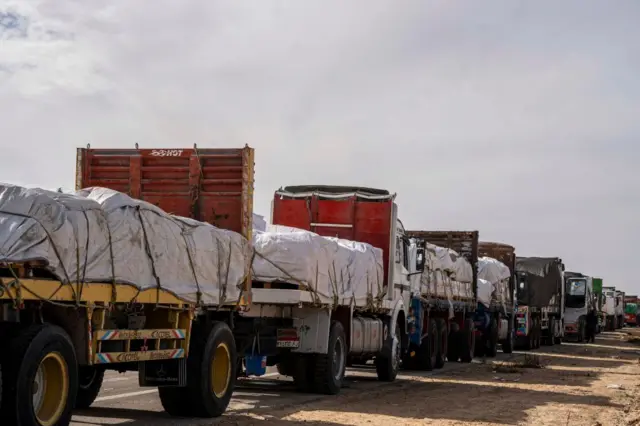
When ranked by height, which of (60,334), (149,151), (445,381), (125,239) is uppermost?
(149,151)

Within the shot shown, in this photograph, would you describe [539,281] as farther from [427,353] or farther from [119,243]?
[119,243]

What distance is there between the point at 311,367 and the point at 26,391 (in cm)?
790

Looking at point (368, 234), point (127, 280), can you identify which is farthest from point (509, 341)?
point (127, 280)

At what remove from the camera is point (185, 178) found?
13766 mm

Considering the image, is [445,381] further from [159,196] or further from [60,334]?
[60,334]

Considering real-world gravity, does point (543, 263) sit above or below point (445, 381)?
above

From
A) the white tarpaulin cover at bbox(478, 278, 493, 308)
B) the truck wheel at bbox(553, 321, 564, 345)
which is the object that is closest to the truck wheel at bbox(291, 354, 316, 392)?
the white tarpaulin cover at bbox(478, 278, 493, 308)

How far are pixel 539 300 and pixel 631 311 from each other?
65089 millimetres

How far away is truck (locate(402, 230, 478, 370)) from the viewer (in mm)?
22562

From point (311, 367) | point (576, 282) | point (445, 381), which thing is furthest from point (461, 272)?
point (576, 282)

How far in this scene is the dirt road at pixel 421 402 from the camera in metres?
12.5

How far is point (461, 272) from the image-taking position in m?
27.6

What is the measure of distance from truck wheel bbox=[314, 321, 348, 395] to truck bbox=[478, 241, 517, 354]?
49.1ft

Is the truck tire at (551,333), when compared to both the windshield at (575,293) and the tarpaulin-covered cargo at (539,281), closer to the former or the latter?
the tarpaulin-covered cargo at (539,281)
